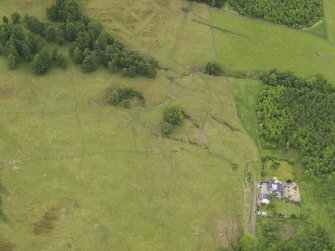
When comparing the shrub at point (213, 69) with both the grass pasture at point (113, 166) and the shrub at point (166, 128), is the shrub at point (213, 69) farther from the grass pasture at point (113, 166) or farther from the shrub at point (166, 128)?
the shrub at point (166, 128)

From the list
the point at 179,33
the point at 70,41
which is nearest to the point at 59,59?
the point at 70,41

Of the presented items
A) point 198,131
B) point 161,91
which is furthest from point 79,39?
point 198,131

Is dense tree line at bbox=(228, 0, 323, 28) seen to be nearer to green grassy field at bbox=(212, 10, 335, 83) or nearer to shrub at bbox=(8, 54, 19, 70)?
green grassy field at bbox=(212, 10, 335, 83)

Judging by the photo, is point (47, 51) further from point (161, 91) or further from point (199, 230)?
point (199, 230)

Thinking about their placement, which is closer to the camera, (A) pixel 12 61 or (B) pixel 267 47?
(A) pixel 12 61

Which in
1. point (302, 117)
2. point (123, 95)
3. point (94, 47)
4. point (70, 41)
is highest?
point (94, 47)

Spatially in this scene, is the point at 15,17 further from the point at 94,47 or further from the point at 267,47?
the point at 267,47

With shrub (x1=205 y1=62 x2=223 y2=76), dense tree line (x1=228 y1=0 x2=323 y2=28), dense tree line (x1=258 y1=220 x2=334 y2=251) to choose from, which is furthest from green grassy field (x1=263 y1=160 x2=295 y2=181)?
dense tree line (x1=228 y1=0 x2=323 y2=28)
